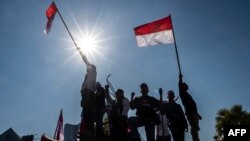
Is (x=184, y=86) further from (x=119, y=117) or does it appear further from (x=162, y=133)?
(x=119, y=117)

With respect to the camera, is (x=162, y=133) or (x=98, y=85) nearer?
(x=162, y=133)

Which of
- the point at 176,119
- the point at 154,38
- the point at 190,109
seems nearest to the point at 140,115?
the point at 176,119

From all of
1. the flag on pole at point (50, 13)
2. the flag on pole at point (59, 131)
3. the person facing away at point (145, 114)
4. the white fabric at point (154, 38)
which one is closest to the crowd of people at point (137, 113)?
the person facing away at point (145, 114)

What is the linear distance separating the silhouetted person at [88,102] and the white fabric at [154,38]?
2534mm

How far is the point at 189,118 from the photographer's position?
8.59 m

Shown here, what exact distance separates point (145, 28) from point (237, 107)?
63.3 ft

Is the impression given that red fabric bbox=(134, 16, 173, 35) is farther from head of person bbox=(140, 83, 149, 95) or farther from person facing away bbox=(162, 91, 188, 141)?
person facing away bbox=(162, 91, 188, 141)

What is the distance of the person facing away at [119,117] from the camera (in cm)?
839

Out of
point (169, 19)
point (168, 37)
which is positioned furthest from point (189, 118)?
point (169, 19)

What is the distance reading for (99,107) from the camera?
9.57 m

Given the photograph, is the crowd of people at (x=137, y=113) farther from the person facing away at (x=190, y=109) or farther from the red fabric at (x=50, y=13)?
the red fabric at (x=50, y=13)

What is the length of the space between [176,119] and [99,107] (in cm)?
260

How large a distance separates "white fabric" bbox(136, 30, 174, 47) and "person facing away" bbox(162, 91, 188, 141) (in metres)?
3.00

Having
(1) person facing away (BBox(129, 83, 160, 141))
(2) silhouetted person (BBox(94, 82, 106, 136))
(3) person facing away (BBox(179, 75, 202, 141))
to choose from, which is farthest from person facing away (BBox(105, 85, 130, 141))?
(3) person facing away (BBox(179, 75, 202, 141))
